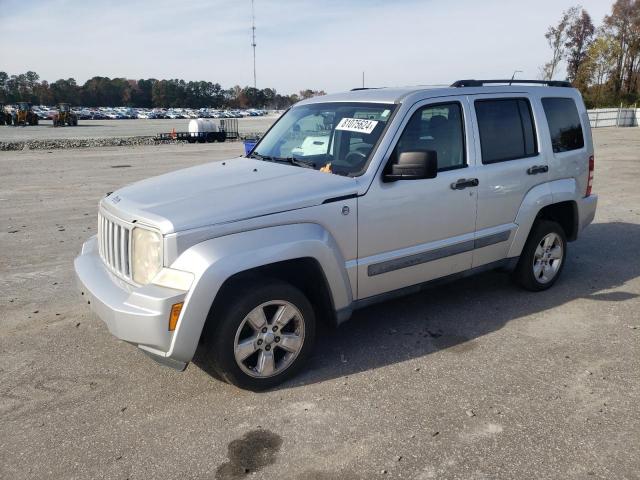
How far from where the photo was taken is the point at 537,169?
4.88 m

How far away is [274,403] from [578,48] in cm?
6881

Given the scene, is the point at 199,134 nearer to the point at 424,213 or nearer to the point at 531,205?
the point at 531,205

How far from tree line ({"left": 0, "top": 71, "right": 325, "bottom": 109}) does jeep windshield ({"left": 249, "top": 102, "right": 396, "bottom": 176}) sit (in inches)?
4937

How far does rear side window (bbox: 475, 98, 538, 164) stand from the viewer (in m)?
4.53

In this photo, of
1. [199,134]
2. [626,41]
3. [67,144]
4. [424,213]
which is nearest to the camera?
[424,213]

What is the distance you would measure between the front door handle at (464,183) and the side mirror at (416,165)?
56 centimetres

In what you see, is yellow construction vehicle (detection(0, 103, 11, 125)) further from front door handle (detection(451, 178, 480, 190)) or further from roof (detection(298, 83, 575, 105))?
front door handle (detection(451, 178, 480, 190))

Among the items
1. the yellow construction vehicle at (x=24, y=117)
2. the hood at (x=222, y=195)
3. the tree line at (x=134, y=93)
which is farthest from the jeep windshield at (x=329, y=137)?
the tree line at (x=134, y=93)

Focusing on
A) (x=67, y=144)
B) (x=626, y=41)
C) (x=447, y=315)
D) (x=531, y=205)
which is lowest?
(x=447, y=315)

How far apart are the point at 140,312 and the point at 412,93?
2591mm

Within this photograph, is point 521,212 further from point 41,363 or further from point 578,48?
point 578,48

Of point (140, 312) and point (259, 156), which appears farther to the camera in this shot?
point (259, 156)

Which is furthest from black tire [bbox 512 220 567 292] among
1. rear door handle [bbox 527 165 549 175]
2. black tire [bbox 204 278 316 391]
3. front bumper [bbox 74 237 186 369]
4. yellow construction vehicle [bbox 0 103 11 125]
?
yellow construction vehicle [bbox 0 103 11 125]

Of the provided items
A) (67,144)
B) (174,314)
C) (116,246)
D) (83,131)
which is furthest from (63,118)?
(174,314)
